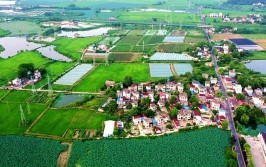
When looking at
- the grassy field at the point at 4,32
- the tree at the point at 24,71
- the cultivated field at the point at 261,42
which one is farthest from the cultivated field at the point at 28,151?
the grassy field at the point at 4,32

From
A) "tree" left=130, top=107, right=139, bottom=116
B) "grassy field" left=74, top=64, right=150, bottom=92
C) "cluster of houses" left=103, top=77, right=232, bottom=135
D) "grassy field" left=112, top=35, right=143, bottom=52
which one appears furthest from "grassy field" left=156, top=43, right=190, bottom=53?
"tree" left=130, top=107, right=139, bottom=116

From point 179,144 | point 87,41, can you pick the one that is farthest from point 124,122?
point 87,41

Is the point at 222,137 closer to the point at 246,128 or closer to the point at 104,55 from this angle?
the point at 246,128

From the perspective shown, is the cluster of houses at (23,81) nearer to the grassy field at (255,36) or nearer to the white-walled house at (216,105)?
the white-walled house at (216,105)

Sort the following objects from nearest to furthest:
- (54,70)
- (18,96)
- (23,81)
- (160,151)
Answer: (160,151), (18,96), (23,81), (54,70)

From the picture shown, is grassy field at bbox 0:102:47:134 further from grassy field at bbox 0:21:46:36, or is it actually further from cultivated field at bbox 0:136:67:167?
grassy field at bbox 0:21:46:36

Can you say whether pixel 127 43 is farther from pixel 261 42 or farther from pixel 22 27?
pixel 22 27

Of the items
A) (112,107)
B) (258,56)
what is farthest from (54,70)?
(258,56)
